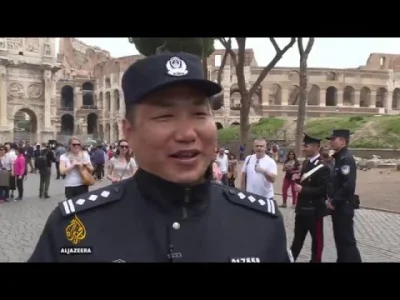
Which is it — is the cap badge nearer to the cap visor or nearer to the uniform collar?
the cap visor

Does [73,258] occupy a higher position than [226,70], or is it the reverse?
[226,70]

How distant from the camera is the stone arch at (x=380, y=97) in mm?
60312

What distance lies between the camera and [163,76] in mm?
1623

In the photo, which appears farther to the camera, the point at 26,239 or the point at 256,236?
the point at 26,239

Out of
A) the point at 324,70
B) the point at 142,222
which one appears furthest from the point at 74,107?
the point at 142,222

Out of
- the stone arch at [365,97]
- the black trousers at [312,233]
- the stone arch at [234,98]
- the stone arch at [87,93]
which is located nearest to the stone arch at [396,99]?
the stone arch at [365,97]

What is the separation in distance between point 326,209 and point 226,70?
172ft

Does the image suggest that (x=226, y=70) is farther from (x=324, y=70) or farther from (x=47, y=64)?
(x=47, y=64)

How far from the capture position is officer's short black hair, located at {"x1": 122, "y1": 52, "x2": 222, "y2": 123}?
1617 mm

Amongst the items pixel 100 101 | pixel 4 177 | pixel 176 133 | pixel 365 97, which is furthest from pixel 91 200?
pixel 100 101

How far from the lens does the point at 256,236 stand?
1.79 m

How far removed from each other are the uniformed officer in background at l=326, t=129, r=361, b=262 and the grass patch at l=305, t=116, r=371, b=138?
3018 centimetres

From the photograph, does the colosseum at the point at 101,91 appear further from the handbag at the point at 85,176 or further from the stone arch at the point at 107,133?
the handbag at the point at 85,176

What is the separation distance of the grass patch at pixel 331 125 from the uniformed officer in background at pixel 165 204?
35.8 meters
